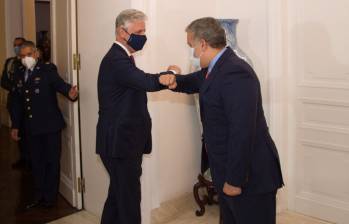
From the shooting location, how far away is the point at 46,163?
3539 mm

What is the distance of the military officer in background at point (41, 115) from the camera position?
3.37m

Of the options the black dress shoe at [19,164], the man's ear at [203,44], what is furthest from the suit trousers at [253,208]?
the black dress shoe at [19,164]

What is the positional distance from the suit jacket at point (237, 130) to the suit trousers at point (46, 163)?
Answer: 1899 millimetres

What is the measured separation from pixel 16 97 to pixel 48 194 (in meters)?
0.88

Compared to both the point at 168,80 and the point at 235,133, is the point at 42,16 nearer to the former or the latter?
the point at 168,80

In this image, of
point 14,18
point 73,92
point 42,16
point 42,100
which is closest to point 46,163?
point 42,100

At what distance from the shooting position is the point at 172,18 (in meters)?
3.19

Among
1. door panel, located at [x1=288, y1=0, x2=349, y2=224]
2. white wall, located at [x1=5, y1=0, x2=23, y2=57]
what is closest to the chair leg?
door panel, located at [x1=288, y1=0, x2=349, y2=224]

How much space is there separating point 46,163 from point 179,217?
1212 mm

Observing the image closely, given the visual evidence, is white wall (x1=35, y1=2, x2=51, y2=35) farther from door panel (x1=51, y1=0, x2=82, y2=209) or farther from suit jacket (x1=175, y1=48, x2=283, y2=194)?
suit jacket (x1=175, y1=48, x2=283, y2=194)

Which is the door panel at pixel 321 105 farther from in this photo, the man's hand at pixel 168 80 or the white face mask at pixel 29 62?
the white face mask at pixel 29 62

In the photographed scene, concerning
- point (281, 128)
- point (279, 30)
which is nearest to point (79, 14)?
point (279, 30)

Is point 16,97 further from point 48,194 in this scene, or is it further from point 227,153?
point 227,153

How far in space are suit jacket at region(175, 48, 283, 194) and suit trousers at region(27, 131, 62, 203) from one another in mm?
1899
